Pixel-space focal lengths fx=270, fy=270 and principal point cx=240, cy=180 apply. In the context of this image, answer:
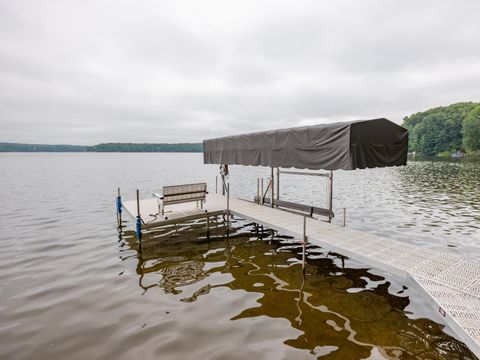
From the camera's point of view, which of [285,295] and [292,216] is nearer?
[285,295]

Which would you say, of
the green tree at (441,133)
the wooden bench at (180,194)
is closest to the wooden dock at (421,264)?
the wooden bench at (180,194)

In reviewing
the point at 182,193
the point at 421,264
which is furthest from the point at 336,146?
the point at 182,193

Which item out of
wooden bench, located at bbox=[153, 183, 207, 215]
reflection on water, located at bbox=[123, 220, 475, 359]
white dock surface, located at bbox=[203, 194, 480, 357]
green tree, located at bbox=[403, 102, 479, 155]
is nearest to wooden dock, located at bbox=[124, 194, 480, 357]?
white dock surface, located at bbox=[203, 194, 480, 357]

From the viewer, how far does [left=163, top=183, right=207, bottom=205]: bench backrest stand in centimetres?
1210

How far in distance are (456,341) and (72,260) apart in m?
11.8

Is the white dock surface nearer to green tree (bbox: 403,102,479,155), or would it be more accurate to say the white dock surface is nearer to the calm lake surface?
the calm lake surface

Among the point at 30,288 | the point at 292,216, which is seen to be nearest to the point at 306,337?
the point at 292,216

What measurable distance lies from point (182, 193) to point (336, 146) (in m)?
7.06

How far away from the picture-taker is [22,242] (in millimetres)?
12281

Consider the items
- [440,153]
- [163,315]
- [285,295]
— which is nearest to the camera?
[163,315]

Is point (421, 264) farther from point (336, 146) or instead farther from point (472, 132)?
point (472, 132)

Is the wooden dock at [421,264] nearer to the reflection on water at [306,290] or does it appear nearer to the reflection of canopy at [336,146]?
the reflection on water at [306,290]

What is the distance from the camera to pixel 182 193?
12.5 meters

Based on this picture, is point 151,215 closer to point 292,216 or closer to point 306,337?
point 292,216
